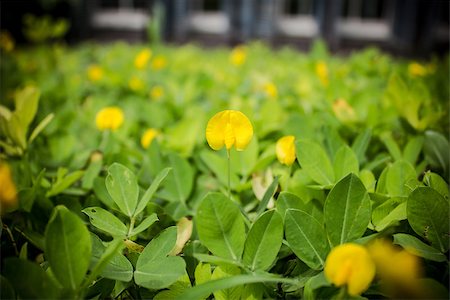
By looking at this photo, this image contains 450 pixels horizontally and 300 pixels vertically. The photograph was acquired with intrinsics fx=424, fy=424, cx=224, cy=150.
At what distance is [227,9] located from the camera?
405 inches

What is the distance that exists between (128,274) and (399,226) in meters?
0.30

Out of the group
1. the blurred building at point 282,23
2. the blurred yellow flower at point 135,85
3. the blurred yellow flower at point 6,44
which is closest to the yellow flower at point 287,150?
the blurred yellow flower at point 135,85

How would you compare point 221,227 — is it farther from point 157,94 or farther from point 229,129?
point 157,94

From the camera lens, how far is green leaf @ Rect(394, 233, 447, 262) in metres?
0.41

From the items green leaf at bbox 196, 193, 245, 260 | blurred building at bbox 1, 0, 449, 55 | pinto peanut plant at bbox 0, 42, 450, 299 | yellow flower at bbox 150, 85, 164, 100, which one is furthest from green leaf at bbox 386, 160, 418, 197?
blurred building at bbox 1, 0, 449, 55

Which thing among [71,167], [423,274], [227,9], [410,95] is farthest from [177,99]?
[227,9]

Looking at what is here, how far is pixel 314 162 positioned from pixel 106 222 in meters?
0.27

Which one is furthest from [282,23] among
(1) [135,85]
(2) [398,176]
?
(2) [398,176]

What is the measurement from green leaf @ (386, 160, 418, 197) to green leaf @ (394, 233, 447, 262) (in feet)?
0.35

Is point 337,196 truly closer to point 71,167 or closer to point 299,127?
point 299,127

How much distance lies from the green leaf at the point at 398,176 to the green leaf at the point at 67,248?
37cm

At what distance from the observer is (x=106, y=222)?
1.56 feet

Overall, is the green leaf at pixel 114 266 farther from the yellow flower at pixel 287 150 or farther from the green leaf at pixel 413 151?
the green leaf at pixel 413 151

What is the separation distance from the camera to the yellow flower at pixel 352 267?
0.32m
